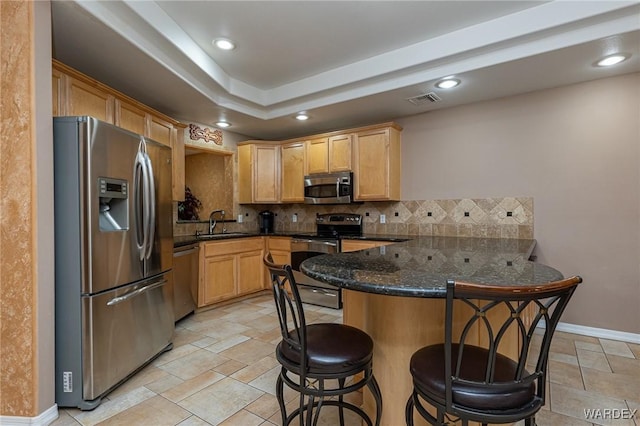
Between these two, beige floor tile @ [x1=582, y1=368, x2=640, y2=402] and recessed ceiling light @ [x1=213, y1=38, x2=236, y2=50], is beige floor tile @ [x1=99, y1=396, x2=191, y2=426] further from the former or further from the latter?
recessed ceiling light @ [x1=213, y1=38, x2=236, y2=50]

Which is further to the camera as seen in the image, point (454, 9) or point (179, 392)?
point (454, 9)

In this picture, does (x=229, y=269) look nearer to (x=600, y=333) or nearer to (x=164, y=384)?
(x=164, y=384)

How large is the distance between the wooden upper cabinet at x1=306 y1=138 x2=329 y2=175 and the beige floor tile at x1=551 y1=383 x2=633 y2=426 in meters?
3.33

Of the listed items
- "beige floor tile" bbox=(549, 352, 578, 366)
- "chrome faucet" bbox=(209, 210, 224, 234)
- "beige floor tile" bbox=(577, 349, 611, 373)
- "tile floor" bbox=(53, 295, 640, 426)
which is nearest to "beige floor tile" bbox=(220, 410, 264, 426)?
"tile floor" bbox=(53, 295, 640, 426)

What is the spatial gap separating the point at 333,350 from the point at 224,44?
273 cm

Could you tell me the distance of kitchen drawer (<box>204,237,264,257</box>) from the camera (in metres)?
3.88

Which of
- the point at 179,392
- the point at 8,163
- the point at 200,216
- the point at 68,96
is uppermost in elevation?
the point at 68,96

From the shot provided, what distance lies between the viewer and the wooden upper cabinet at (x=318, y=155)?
4.46 m

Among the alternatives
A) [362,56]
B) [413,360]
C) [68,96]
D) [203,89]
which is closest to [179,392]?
[413,360]

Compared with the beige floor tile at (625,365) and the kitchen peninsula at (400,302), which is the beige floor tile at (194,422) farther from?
the beige floor tile at (625,365)

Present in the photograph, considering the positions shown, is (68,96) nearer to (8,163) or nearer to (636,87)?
(8,163)

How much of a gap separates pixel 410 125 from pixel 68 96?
11.6 feet

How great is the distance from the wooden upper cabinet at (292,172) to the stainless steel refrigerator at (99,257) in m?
2.50

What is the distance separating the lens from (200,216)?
482cm
